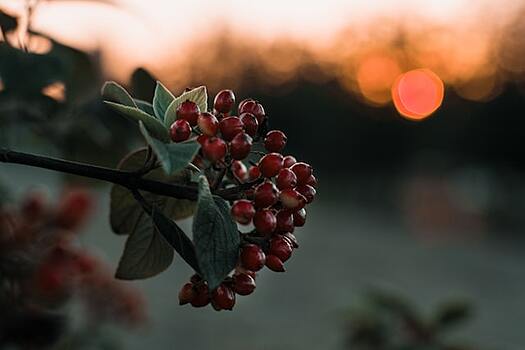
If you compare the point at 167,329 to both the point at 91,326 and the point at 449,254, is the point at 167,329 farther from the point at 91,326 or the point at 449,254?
the point at 449,254

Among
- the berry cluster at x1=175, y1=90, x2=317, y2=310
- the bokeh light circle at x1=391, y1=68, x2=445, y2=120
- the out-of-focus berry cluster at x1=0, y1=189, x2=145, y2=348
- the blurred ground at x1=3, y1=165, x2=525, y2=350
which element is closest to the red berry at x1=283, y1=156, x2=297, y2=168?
the berry cluster at x1=175, y1=90, x2=317, y2=310

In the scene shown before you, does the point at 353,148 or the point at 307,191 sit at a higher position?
the point at 353,148

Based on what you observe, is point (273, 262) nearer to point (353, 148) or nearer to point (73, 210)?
point (73, 210)

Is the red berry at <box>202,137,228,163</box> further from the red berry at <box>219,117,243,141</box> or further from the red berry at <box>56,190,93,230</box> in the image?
the red berry at <box>56,190,93,230</box>

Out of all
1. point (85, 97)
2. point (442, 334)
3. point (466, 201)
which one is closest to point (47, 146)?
point (85, 97)

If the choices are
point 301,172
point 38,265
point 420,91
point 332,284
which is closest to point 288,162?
point 301,172
